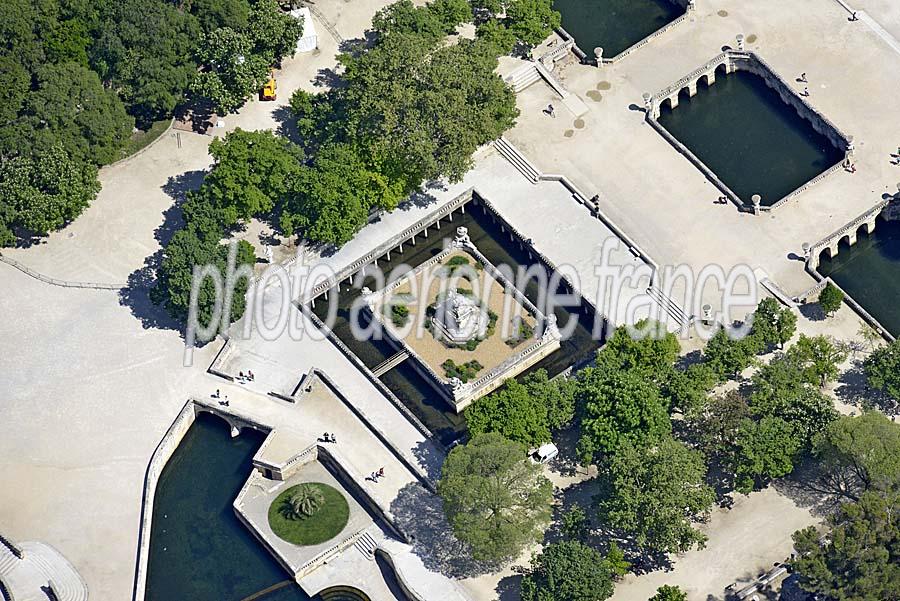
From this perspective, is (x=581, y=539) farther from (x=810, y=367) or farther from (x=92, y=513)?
(x=92, y=513)

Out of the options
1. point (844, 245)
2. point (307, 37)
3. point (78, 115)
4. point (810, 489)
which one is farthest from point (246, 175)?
point (810, 489)

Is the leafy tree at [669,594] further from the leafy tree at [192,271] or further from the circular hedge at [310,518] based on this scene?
the leafy tree at [192,271]

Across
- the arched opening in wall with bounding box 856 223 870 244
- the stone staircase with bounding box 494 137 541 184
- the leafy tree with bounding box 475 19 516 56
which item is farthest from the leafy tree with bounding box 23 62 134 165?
the arched opening in wall with bounding box 856 223 870 244

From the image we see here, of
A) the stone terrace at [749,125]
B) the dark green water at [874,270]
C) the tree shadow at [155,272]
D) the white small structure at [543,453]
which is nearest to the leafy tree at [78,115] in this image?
the tree shadow at [155,272]

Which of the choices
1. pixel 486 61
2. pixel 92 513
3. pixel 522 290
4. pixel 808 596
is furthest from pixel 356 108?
pixel 808 596

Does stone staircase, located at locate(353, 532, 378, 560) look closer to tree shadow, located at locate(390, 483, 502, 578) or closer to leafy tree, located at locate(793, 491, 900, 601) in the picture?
tree shadow, located at locate(390, 483, 502, 578)

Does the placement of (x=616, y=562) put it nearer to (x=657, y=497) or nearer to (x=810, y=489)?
(x=657, y=497)
